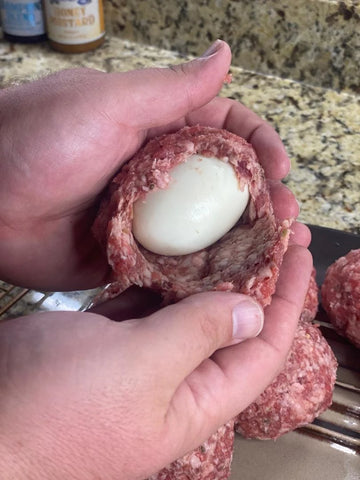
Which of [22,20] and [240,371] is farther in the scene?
[22,20]

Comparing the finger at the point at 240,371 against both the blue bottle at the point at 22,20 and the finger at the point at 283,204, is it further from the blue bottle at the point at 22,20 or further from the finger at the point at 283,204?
the blue bottle at the point at 22,20

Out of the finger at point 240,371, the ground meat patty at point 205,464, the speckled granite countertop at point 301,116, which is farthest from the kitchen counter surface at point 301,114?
the ground meat patty at point 205,464

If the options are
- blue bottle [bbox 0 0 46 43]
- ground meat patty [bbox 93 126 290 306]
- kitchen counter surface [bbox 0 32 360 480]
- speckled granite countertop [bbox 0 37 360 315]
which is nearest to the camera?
ground meat patty [bbox 93 126 290 306]

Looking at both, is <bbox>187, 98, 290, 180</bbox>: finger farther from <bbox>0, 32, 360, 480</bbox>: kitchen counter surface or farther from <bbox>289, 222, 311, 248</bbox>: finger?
<bbox>0, 32, 360, 480</bbox>: kitchen counter surface

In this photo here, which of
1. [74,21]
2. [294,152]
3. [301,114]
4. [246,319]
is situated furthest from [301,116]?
[246,319]

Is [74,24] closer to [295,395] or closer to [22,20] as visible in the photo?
[22,20]

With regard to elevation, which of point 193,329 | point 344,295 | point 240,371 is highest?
point 193,329

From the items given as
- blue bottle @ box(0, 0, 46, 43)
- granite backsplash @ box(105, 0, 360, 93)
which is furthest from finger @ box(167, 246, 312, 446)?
blue bottle @ box(0, 0, 46, 43)
